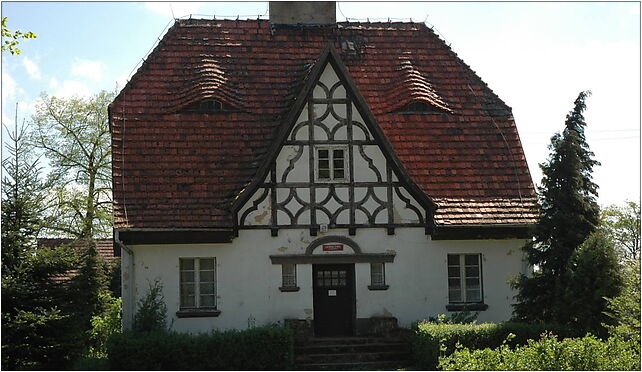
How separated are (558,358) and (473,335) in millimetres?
5273

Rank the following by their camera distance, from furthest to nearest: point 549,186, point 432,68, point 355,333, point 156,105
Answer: point 432,68 → point 156,105 → point 355,333 → point 549,186

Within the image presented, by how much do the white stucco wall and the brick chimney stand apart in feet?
25.3

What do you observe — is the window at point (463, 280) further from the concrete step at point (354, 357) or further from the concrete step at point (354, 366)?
the concrete step at point (354, 366)

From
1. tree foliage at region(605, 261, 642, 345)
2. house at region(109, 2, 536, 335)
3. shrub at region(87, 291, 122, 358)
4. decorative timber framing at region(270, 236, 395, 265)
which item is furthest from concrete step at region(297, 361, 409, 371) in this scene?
shrub at region(87, 291, 122, 358)

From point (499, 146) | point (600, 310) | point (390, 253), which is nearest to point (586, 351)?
point (600, 310)

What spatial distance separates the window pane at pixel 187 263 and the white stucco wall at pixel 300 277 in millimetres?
252

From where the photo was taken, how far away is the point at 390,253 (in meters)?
22.5

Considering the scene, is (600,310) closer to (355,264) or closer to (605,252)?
(605,252)

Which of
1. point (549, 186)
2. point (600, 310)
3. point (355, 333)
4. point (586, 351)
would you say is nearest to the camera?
point (586, 351)

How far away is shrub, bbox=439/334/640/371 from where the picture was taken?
13.9m

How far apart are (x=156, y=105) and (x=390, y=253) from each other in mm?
7683

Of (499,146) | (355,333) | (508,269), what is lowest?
(355,333)

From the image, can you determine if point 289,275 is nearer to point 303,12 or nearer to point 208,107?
point 208,107

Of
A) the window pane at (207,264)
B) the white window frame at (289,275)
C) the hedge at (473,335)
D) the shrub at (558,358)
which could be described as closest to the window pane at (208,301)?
the window pane at (207,264)
